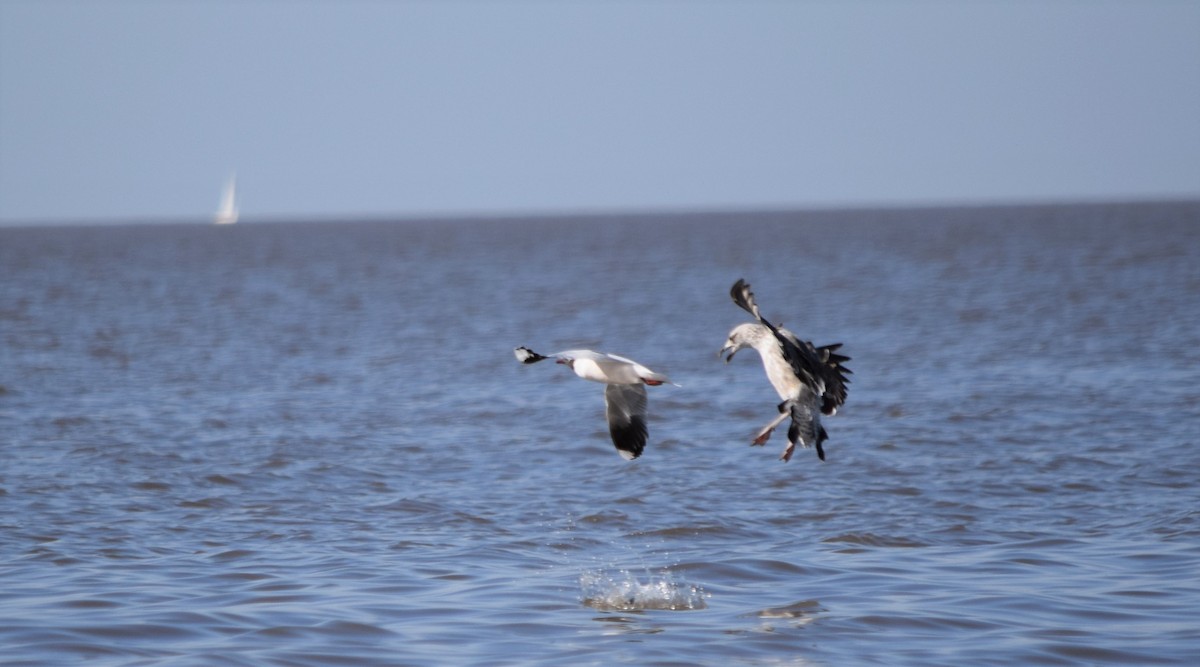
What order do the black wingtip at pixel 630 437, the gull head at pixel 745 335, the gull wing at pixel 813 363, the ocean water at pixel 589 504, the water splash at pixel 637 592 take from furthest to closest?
1. the black wingtip at pixel 630 437
2. the gull head at pixel 745 335
3. the water splash at pixel 637 592
4. the gull wing at pixel 813 363
5. the ocean water at pixel 589 504

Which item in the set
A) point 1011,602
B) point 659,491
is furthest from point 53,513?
point 1011,602

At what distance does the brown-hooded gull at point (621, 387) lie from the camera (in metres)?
9.73

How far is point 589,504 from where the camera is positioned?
1292 centimetres

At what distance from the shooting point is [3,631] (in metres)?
8.87

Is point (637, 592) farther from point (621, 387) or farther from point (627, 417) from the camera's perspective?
point (621, 387)

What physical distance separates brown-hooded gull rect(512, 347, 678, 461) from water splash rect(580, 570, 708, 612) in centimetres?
88

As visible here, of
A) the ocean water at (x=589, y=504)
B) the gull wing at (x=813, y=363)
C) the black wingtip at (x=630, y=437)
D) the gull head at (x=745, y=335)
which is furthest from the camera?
the black wingtip at (x=630, y=437)

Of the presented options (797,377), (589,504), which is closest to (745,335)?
(797,377)

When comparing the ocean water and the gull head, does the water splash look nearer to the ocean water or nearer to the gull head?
the ocean water

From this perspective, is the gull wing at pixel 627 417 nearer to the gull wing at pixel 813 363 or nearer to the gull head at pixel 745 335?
the gull head at pixel 745 335

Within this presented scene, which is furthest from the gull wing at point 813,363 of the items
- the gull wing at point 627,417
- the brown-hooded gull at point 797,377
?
the gull wing at point 627,417

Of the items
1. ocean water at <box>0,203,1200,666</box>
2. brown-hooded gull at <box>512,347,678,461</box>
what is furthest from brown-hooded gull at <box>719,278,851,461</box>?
ocean water at <box>0,203,1200,666</box>

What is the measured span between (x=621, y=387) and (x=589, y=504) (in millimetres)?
2731

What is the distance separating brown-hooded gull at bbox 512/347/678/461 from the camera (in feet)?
31.9
